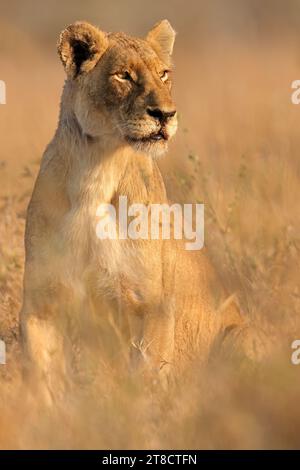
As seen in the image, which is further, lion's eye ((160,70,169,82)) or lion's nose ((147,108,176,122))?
lion's eye ((160,70,169,82))

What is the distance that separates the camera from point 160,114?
226 inches

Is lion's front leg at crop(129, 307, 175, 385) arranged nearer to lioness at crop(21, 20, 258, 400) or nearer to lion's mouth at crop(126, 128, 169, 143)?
lioness at crop(21, 20, 258, 400)

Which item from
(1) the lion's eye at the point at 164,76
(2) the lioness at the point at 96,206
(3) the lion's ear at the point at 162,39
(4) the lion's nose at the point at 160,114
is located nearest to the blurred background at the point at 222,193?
(2) the lioness at the point at 96,206

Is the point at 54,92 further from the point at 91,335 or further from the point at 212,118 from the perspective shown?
the point at 91,335

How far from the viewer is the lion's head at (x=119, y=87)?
577 centimetres

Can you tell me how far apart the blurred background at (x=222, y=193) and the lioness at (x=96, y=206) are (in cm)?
43

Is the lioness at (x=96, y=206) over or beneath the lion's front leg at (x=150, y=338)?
over

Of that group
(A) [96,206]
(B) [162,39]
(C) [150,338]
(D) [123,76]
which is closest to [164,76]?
(D) [123,76]

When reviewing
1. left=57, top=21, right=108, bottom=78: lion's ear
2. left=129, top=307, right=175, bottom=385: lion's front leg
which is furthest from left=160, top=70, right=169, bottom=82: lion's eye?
left=129, top=307, right=175, bottom=385: lion's front leg

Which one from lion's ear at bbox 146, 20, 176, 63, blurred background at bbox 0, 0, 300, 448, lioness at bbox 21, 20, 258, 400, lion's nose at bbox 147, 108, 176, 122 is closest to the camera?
blurred background at bbox 0, 0, 300, 448

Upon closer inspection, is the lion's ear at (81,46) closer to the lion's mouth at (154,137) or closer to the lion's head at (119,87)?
the lion's head at (119,87)

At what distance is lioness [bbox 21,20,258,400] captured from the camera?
582 cm

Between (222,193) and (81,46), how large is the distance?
1.91m

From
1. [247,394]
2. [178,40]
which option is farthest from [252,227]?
[178,40]
